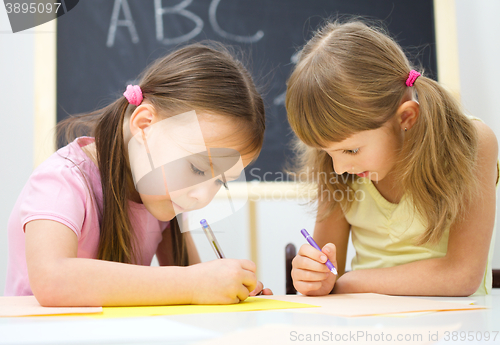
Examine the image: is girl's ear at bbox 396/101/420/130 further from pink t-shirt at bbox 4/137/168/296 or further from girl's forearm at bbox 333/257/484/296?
pink t-shirt at bbox 4/137/168/296

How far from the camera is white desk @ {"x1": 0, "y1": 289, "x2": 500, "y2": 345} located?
31cm

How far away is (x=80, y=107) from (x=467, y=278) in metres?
1.21

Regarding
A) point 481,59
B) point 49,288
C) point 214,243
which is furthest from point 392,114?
point 481,59

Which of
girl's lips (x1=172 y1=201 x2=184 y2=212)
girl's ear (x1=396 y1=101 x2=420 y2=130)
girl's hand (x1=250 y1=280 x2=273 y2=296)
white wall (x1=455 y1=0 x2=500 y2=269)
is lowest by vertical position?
girl's hand (x1=250 y1=280 x2=273 y2=296)

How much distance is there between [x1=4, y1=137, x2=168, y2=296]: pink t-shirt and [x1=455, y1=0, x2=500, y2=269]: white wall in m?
0.95

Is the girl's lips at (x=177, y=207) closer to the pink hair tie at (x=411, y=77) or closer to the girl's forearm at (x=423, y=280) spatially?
the girl's forearm at (x=423, y=280)

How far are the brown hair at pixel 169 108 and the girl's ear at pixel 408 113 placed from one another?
0.83ft

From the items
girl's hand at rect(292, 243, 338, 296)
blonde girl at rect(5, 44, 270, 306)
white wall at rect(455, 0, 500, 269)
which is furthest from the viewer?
white wall at rect(455, 0, 500, 269)

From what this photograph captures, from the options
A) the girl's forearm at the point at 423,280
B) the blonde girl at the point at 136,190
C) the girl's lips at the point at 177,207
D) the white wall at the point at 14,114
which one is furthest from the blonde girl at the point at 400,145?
the white wall at the point at 14,114

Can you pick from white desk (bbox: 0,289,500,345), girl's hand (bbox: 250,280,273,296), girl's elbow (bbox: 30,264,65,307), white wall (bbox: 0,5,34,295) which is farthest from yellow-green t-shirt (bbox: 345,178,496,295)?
white wall (bbox: 0,5,34,295)

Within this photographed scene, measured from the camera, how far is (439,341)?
0.30 m

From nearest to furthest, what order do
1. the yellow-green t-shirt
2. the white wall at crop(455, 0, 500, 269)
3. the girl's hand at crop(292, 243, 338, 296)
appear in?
the girl's hand at crop(292, 243, 338, 296)
the yellow-green t-shirt
the white wall at crop(455, 0, 500, 269)

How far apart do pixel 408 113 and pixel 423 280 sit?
0.29 meters

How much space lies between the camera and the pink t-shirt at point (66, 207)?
580mm
